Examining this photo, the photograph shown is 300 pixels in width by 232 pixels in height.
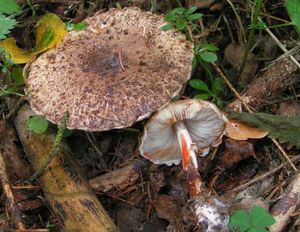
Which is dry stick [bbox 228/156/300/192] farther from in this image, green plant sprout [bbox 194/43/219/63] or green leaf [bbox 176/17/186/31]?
green leaf [bbox 176/17/186/31]

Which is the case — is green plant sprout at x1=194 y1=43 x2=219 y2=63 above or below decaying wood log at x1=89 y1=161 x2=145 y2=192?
above

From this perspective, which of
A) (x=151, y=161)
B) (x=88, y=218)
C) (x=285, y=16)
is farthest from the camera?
(x=285, y=16)

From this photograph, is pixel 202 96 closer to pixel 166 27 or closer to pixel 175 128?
pixel 175 128

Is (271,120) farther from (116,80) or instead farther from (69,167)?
(69,167)

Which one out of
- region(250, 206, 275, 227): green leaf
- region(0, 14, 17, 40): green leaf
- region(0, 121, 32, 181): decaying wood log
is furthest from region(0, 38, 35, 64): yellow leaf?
region(250, 206, 275, 227): green leaf

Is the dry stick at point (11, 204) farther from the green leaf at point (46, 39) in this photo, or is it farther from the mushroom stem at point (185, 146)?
the mushroom stem at point (185, 146)

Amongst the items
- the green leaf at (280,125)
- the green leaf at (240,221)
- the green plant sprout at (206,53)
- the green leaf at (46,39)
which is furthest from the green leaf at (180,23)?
the green leaf at (240,221)

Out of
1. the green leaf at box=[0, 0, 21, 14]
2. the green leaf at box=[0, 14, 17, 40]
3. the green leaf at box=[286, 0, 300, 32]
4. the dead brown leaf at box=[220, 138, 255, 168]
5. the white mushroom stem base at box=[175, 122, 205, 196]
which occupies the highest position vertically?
the green leaf at box=[0, 0, 21, 14]

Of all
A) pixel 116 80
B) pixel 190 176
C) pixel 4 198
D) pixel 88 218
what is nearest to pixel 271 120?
pixel 190 176

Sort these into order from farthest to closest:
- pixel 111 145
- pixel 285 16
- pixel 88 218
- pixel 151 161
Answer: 1. pixel 285 16
2. pixel 111 145
3. pixel 151 161
4. pixel 88 218
